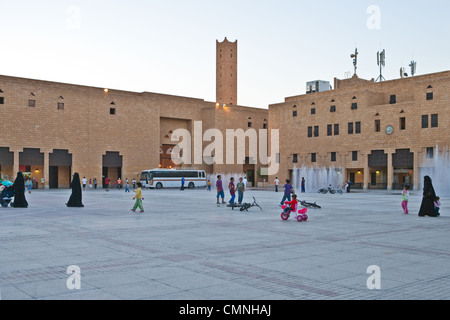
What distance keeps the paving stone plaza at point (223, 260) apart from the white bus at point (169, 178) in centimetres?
3808

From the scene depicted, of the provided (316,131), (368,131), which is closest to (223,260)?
(368,131)

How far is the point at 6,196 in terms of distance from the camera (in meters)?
20.8

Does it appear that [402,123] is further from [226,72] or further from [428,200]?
[226,72]

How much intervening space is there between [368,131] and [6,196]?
133ft

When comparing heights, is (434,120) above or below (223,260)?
above

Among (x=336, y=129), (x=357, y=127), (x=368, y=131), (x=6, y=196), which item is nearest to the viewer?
(x=6, y=196)

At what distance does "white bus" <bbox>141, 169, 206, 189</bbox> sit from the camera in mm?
52875

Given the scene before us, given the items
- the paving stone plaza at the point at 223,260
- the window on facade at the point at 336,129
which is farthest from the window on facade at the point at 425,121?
the paving stone plaza at the point at 223,260

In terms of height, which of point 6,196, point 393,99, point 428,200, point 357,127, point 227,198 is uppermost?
point 393,99

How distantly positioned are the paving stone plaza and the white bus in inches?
1499
